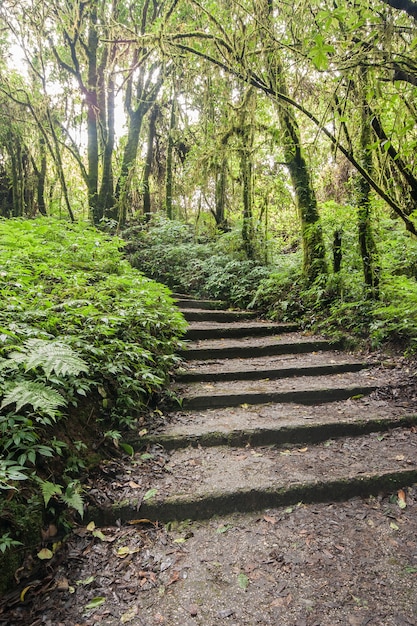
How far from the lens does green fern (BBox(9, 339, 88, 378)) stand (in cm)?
236

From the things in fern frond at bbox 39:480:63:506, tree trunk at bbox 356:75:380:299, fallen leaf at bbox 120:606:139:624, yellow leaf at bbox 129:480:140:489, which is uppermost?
tree trunk at bbox 356:75:380:299

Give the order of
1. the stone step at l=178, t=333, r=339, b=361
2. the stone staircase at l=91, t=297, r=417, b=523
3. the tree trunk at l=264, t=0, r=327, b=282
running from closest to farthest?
the stone staircase at l=91, t=297, r=417, b=523
the stone step at l=178, t=333, r=339, b=361
the tree trunk at l=264, t=0, r=327, b=282

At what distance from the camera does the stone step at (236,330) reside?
6273mm

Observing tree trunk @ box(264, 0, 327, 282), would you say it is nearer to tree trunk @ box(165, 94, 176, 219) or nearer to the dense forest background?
the dense forest background

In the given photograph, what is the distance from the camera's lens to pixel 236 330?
6.45 m

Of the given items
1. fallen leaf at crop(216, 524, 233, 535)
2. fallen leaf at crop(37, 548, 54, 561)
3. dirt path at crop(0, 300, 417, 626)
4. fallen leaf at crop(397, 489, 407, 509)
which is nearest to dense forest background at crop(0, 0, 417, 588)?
fallen leaf at crop(37, 548, 54, 561)

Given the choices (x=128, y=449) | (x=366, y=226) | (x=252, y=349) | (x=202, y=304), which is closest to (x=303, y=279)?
(x=366, y=226)

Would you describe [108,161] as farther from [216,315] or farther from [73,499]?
[73,499]

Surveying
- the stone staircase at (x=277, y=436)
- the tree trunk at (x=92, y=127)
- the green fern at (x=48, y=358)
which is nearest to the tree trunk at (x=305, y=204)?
the stone staircase at (x=277, y=436)

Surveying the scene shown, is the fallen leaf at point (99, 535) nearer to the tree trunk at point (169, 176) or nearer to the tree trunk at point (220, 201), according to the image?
the tree trunk at point (220, 201)

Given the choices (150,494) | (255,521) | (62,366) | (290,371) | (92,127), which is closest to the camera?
(62,366)

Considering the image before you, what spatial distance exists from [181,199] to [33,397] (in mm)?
11104

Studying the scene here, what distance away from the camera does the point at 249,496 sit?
2645 millimetres

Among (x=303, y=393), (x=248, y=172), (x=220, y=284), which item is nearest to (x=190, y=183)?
(x=248, y=172)
